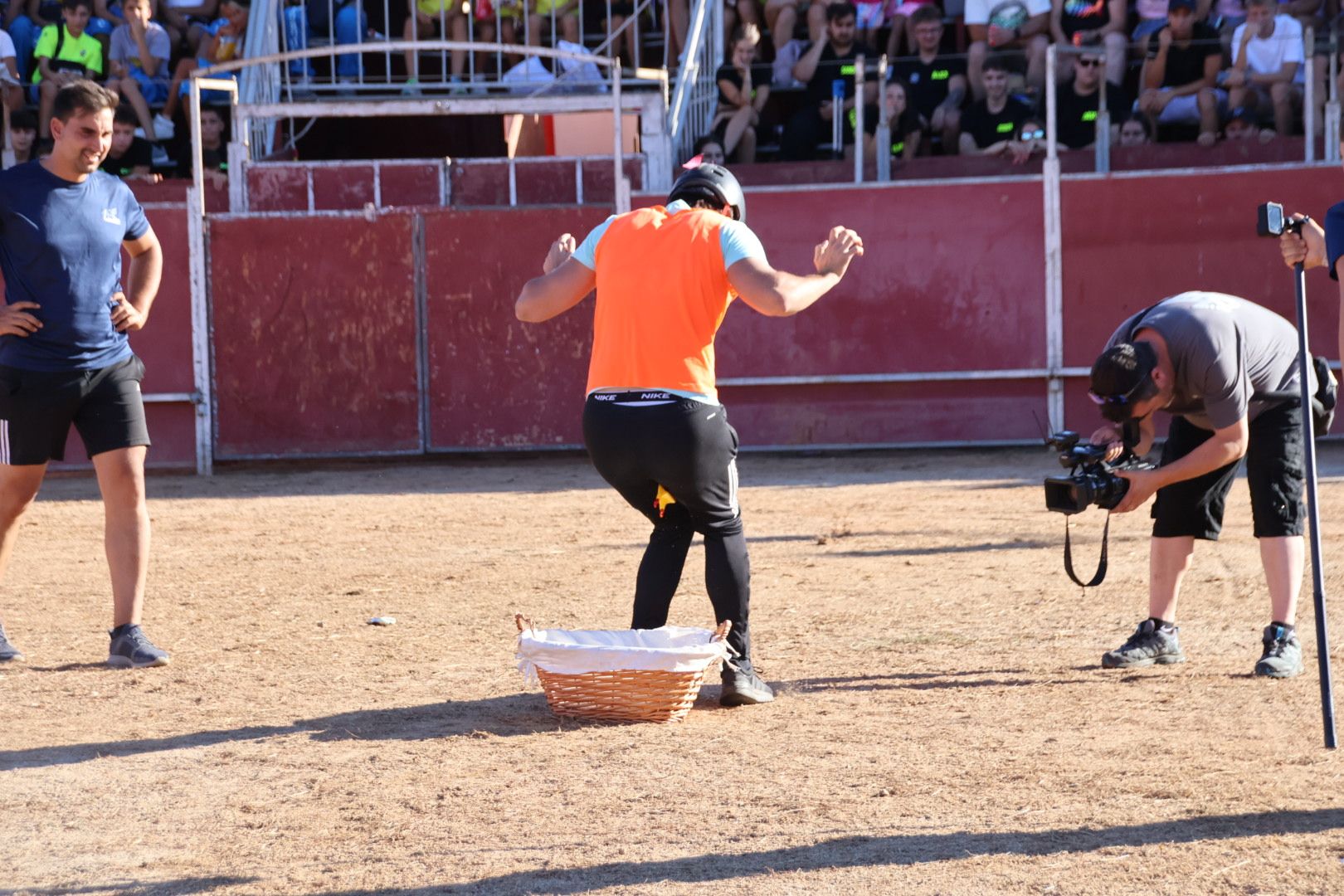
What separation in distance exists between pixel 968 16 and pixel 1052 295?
339cm

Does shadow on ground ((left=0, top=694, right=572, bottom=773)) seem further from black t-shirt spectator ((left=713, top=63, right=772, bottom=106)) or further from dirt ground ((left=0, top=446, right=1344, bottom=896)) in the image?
black t-shirt spectator ((left=713, top=63, right=772, bottom=106))

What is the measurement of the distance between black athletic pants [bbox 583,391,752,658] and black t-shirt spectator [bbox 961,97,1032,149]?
969cm

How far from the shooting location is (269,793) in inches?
173

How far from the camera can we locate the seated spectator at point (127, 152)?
48.0ft

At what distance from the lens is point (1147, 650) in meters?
5.77

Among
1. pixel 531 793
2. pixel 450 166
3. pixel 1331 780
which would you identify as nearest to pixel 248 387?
pixel 450 166

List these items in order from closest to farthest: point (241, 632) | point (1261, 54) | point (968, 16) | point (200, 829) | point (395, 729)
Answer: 1. point (200, 829)
2. point (395, 729)
3. point (241, 632)
4. point (1261, 54)
5. point (968, 16)

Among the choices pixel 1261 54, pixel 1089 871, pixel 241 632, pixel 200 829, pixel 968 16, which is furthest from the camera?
pixel 968 16

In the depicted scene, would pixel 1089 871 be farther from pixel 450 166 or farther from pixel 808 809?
pixel 450 166

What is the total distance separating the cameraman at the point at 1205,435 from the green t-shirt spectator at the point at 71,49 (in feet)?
41.8

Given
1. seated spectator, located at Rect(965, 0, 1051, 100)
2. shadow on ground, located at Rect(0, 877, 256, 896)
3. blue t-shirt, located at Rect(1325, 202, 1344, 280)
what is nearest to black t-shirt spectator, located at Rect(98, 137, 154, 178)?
seated spectator, located at Rect(965, 0, 1051, 100)

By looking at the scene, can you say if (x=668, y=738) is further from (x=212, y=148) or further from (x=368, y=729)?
(x=212, y=148)

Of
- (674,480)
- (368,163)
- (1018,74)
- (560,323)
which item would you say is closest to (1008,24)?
(1018,74)

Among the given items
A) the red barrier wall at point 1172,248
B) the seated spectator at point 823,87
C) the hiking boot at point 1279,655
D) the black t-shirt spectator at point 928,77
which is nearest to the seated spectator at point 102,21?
the seated spectator at point 823,87
